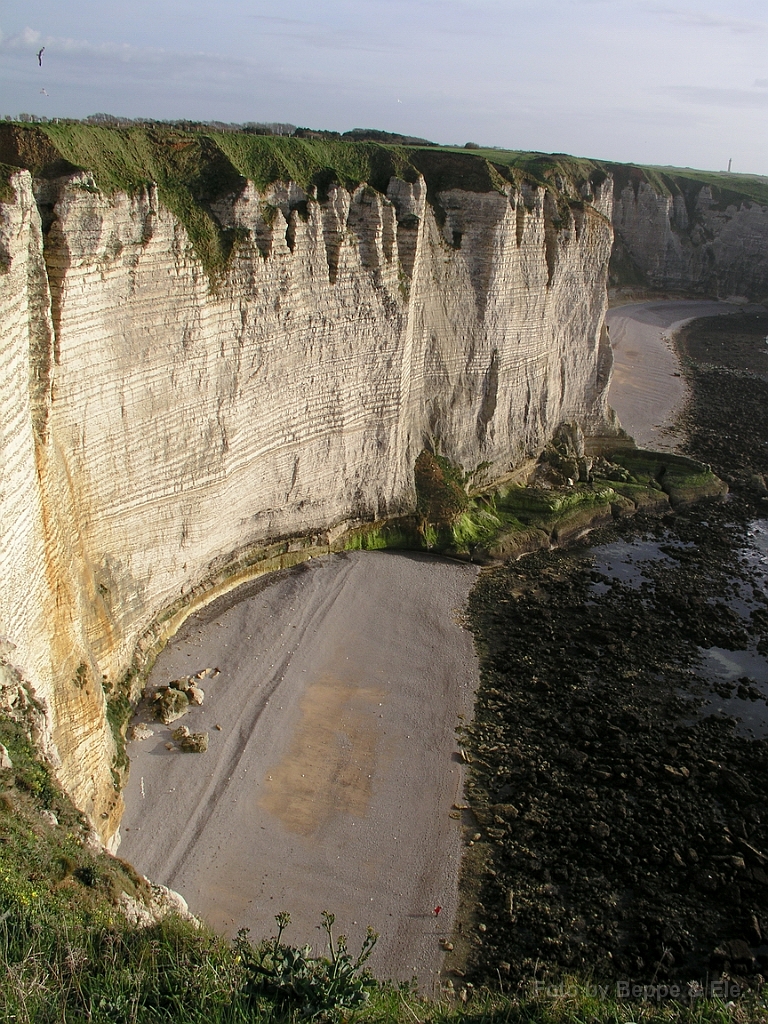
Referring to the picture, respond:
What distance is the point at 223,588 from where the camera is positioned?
19.6m

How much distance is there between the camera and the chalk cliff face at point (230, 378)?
1184 centimetres

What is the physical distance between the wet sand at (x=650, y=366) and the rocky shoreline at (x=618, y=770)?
12318mm

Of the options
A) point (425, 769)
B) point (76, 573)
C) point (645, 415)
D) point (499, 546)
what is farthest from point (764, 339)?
point (76, 573)

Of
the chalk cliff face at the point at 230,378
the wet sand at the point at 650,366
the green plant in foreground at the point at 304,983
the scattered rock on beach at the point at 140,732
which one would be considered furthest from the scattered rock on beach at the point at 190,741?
the wet sand at the point at 650,366

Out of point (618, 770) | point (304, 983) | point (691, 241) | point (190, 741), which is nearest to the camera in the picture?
point (304, 983)

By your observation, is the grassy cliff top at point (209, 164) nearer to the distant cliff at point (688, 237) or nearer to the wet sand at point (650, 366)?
the wet sand at point (650, 366)

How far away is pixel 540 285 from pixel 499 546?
947 centimetres


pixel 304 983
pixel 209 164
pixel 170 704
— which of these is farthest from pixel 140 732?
pixel 209 164

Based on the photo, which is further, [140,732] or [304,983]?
[140,732]

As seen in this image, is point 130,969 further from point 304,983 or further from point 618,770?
point 618,770

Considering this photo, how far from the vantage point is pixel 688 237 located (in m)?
67.8

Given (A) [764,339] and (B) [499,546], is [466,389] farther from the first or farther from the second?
(A) [764,339]

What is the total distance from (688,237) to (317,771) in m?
65.7

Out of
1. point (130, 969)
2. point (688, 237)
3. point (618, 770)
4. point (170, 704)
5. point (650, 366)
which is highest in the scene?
point (688, 237)
